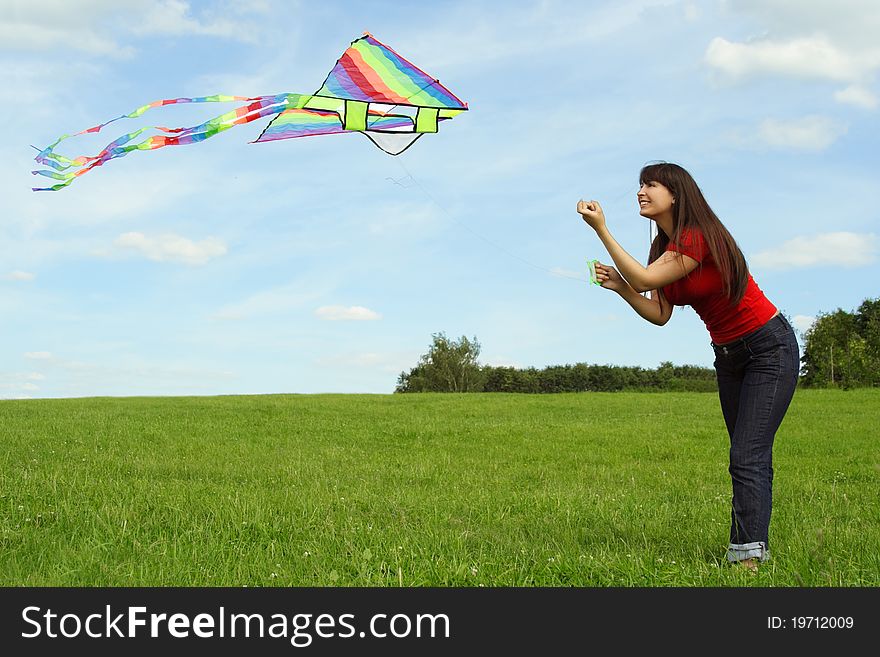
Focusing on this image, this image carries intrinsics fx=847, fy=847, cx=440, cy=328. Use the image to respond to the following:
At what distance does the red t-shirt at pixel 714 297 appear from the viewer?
5383 mm

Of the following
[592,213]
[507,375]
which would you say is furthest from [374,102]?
[507,375]

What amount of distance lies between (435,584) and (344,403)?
21.7 meters

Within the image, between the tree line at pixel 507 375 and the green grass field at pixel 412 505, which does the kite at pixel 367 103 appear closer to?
the green grass field at pixel 412 505

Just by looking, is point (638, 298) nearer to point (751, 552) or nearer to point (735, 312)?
point (735, 312)

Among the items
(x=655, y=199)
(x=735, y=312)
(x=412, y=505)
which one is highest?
(x=655, y=199)

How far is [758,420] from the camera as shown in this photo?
5.45m

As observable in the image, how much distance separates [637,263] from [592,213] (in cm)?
43

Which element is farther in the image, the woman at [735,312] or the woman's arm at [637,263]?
the woman at [735,312]

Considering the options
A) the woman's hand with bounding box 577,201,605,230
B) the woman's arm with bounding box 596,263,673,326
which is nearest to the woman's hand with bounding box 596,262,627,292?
the woman's arm with bounding box 596,263,673,326

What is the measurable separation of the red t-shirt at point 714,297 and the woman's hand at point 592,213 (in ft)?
1.81

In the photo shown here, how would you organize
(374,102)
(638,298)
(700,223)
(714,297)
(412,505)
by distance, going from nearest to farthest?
(700,223) → (714,297) → (638,298) → (374,102) → (412,505)

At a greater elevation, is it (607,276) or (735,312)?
(607,276)

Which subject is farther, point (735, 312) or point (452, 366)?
point (452, 366)

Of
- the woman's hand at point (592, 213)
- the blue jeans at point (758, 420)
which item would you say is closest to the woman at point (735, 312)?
the blue jeans at point (758, 420)
